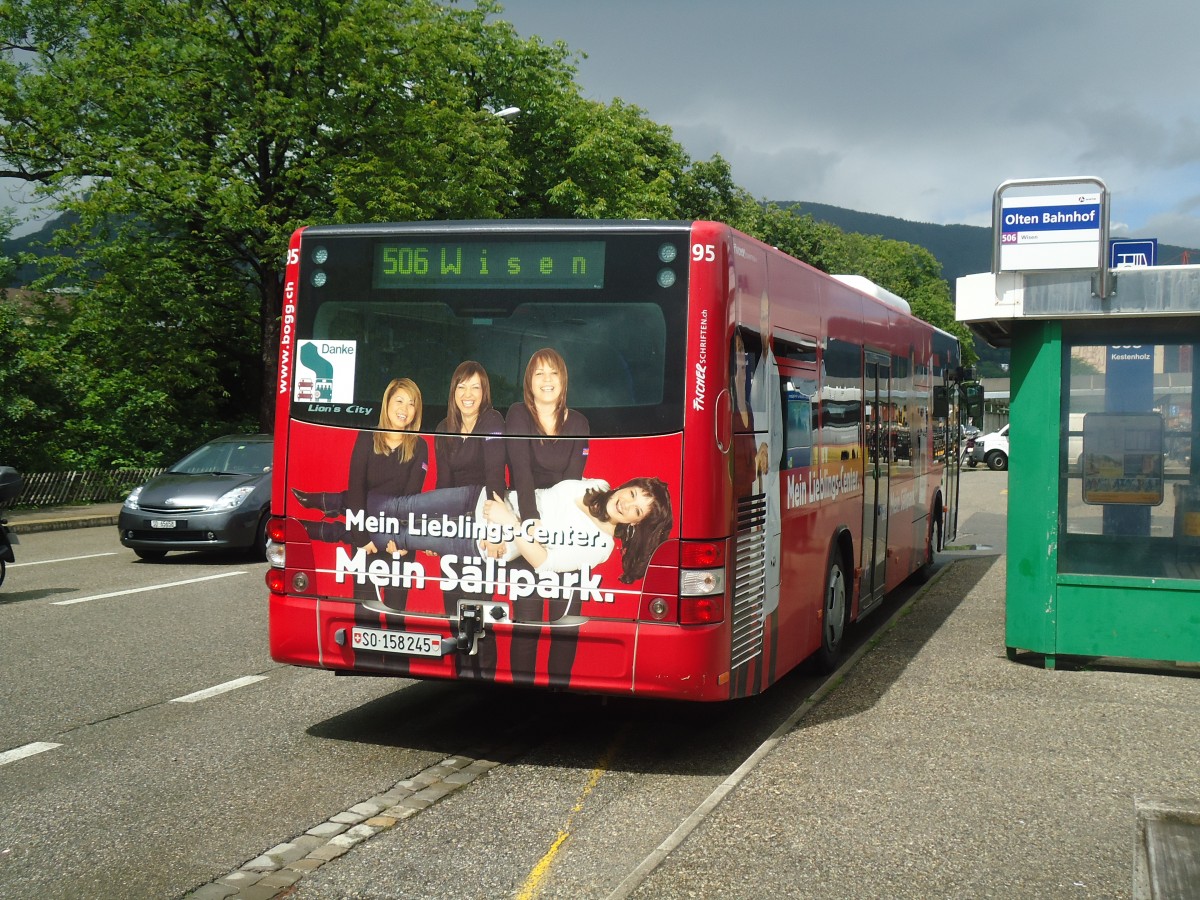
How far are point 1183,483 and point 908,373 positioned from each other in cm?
370

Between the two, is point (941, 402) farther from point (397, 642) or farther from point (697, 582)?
point (397, 642)

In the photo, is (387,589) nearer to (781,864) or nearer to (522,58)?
(781,864)

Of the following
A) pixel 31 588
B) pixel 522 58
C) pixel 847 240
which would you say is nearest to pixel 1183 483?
pixel 31 588

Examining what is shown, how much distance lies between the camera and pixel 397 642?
21.9 ft

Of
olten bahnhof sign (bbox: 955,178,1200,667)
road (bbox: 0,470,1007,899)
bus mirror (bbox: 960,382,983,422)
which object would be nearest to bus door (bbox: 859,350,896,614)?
road (bbox: 0,470,1007,899)

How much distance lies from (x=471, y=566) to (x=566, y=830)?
158 centimetres

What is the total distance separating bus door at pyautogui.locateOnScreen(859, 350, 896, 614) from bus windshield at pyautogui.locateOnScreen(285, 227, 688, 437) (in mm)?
4005

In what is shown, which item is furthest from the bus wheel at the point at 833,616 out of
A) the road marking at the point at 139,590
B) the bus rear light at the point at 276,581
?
the road marking at the point at 139,590

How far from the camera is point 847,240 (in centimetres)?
10412

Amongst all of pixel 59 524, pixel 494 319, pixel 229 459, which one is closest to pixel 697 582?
pixel 494 319

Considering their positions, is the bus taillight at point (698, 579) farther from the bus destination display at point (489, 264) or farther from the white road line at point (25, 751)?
the white road line at point (25, 751)

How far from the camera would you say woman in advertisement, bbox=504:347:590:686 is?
6402 millimetres

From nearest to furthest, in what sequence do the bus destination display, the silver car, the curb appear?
1. the bus destination display
2. the silver car
3. the curb

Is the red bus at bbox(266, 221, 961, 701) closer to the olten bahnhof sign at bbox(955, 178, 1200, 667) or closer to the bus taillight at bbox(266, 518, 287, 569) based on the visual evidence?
the bus taillight at bbox(266, 518, 287, 569)
